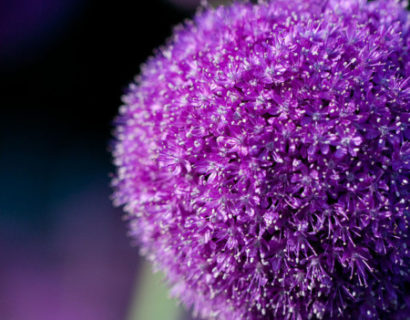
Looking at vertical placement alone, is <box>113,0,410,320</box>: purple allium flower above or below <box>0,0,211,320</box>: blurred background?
below

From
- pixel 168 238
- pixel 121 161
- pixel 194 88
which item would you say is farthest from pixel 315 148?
pixel 121 161

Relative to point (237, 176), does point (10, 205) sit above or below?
above

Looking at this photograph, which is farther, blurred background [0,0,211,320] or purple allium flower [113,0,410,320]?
blurred background [0,0,211,320]

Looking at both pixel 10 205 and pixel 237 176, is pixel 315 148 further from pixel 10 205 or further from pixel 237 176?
pixel 10 205

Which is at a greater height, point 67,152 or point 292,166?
point 67,152
